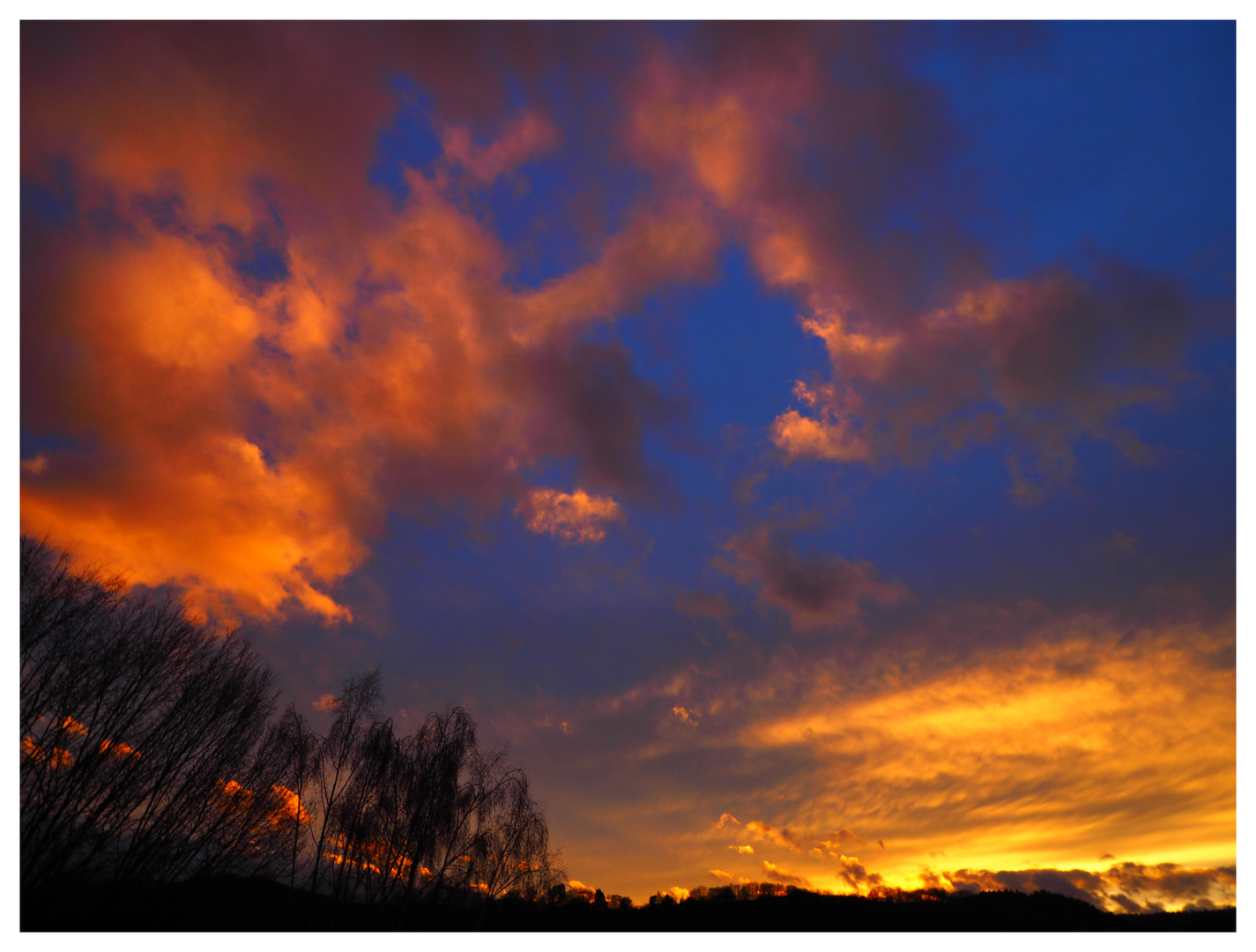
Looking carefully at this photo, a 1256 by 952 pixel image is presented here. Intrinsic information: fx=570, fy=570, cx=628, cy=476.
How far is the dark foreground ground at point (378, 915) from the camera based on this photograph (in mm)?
16984

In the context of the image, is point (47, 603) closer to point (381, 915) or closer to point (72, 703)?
point (72, 703)

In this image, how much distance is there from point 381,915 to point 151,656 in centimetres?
1449

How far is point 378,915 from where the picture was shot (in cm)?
2412

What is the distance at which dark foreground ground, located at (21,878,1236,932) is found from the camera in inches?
669

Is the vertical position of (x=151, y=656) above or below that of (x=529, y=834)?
above

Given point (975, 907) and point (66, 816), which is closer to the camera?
point (66, 816)

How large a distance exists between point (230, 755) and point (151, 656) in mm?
4852

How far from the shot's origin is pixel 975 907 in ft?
150

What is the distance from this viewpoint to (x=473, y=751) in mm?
A: 26328

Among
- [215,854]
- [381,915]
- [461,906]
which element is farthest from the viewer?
[461,906]
